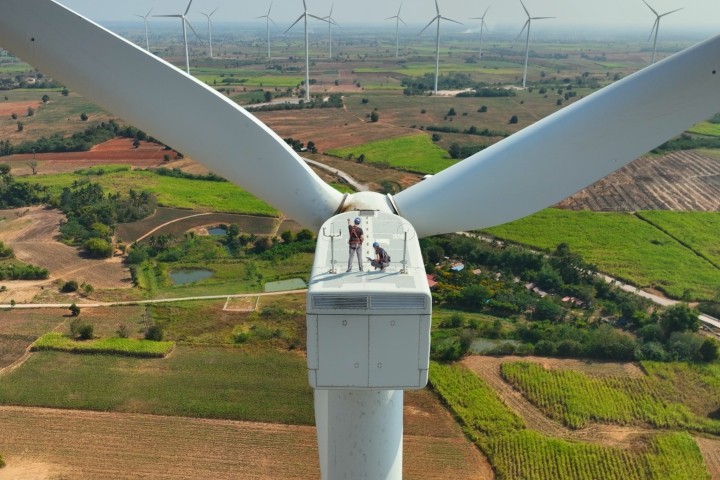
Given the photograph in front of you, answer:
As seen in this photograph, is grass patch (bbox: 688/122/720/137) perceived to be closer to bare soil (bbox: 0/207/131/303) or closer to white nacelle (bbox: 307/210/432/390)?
bare soil (bbox: 0/207/131/303)

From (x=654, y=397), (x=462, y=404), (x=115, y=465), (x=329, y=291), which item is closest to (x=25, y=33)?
(x=329, y=291)

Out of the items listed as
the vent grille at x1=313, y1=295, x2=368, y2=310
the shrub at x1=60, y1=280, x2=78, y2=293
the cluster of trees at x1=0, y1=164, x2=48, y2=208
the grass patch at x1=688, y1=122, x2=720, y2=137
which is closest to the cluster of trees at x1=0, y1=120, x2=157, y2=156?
the cluster of trees at x1=0, y1=164, x2=48, y2=208

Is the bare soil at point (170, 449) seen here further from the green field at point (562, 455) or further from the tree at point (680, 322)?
the tree at point (680, 322)

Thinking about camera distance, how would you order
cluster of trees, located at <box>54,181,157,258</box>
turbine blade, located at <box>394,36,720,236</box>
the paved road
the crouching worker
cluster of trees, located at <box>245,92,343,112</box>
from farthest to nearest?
1. cluster of trees, located at <box>245,92,343,112</box>
2. the paved road
3. cluster of trees, located at <box>54,181,157,258</box>
4. turbine blade, located at <box>394,36,720,236</box>
5. the crouching worker

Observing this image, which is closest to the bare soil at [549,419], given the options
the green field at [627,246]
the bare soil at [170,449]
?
the bare soil at [170,449]

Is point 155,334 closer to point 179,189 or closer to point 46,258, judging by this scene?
point 46,258

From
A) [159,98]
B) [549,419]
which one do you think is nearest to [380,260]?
[159,98]

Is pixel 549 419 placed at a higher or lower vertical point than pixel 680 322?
lower
